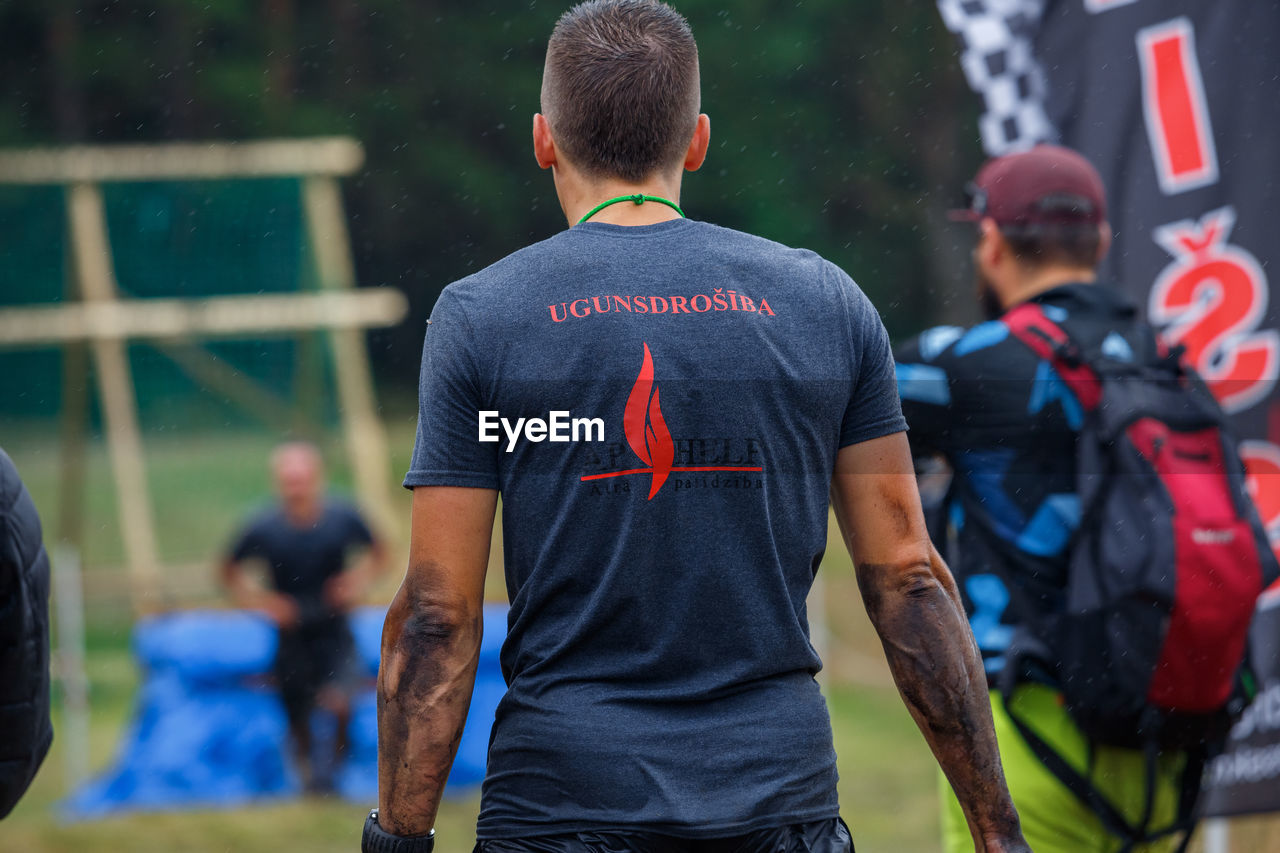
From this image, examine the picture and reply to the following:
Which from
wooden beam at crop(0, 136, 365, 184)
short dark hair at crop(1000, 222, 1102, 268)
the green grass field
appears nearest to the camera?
short dark hair at crop(1000, 222, 1102, 268)

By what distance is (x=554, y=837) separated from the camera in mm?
1559

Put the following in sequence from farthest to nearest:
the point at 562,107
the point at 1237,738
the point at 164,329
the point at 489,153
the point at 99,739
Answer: the point at 489,153
the point at 164,329
the point at 99,739
the point at 1237,738
the point at 562,107

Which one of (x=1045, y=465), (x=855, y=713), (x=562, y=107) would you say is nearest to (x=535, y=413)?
(x=562, y=107)

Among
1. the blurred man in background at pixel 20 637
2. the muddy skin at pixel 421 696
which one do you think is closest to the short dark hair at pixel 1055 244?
the muddy skin at pixel 421 696

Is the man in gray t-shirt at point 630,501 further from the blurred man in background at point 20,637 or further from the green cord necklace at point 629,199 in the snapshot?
the blurred man in background at point 20,637

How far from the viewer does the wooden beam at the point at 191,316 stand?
29.0 feet

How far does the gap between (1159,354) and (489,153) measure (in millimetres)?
12692

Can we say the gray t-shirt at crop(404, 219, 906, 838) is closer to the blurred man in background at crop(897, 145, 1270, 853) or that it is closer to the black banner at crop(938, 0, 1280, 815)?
the blurred man in background at crop(897, 145, 1270, 853)

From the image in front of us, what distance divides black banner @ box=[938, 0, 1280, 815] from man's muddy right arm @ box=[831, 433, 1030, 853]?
1816mm

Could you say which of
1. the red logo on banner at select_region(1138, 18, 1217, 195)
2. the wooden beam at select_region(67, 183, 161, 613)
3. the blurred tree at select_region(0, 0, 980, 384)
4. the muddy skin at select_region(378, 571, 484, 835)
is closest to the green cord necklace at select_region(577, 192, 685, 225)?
the muddy skin at select_region(378, 571, 484, 835)

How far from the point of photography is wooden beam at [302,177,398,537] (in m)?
9.64

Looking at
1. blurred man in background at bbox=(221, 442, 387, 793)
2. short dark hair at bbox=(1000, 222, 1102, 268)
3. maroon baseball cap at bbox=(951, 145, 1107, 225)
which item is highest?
maroon baseball cap at bbox=(951, 145, 1107, 225)

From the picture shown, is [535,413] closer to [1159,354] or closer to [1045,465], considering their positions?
[1045,465]

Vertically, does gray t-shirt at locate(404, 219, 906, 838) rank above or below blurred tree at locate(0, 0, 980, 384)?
below
